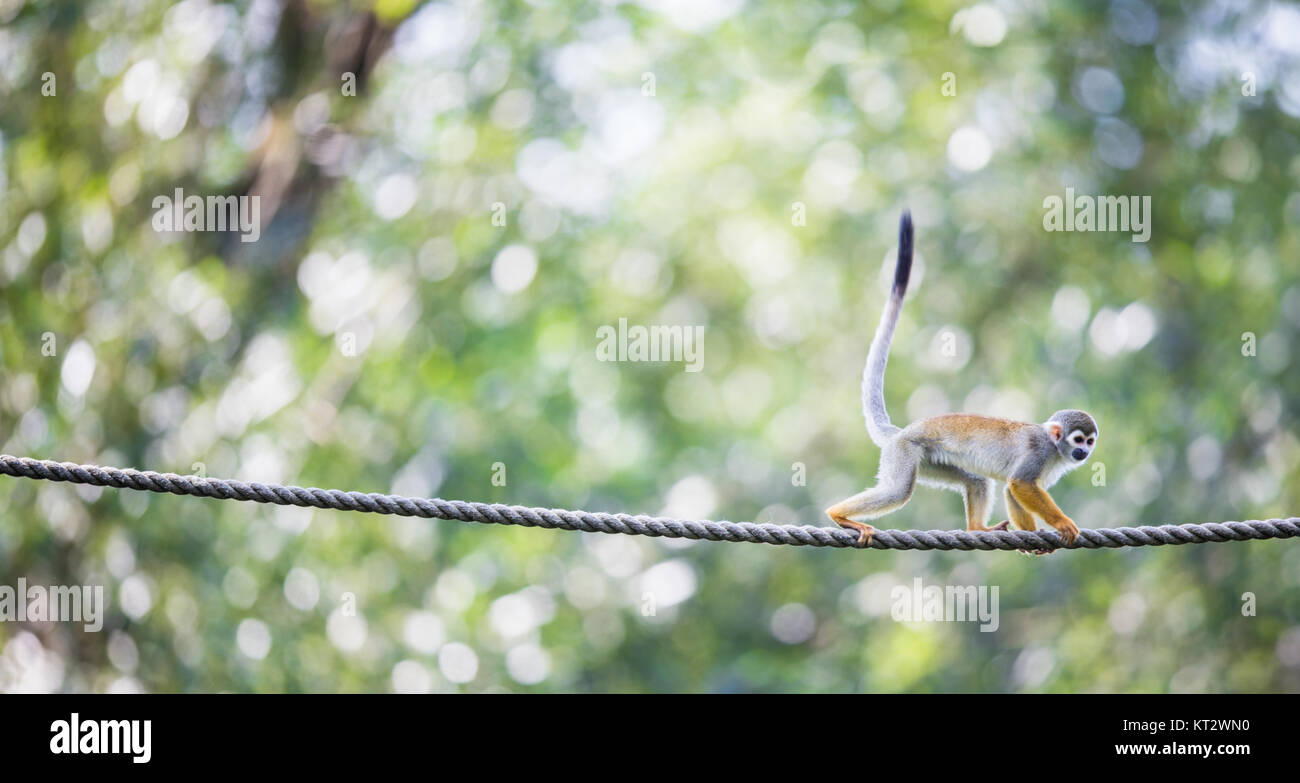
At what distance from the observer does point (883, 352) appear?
418cm

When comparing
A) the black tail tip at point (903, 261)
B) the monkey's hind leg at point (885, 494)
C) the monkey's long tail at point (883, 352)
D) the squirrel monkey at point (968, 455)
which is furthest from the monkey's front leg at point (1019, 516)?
the black tail tip at point (903, 261)

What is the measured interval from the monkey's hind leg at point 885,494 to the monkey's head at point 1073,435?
45cm

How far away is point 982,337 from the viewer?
8789 millimetres

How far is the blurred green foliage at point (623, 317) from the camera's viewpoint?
6.57m

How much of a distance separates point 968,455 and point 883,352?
1.51 ft

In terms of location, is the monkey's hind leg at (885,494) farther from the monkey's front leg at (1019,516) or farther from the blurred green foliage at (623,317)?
the blurred green foliage at (623,317)

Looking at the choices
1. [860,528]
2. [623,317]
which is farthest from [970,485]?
[623,317]

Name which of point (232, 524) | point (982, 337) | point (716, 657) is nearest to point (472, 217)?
point (232, 524)

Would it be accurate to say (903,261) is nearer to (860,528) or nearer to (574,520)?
(860,528)

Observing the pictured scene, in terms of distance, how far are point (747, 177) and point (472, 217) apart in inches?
81.6

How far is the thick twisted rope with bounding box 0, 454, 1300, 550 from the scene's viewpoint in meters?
3.00

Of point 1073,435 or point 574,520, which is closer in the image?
point 574,520

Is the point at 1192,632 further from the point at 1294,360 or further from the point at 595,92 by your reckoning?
the point at 595,92

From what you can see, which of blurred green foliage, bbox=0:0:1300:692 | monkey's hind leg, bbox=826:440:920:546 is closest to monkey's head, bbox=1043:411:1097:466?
monkey's hind leg, bbox=826:440:920:546
